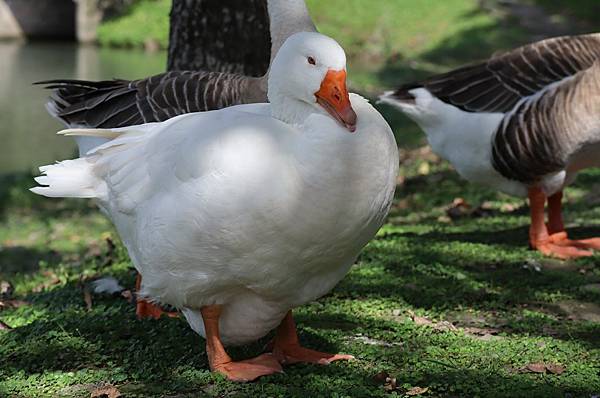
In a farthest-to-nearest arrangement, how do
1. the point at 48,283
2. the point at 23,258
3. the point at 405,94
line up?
1. the point at 23,258
2. the point at 405,94
3. the point at 48,283

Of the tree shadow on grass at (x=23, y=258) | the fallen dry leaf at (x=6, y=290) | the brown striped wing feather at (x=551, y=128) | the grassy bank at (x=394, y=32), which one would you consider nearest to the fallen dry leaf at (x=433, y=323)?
the brown striped wing feather at (x=551, y=128)

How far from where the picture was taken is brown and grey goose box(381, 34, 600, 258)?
5.85m

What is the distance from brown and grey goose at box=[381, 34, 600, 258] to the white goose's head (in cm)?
308

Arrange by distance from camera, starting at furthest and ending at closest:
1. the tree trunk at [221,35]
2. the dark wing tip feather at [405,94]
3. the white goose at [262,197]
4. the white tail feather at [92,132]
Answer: the dark wing tip feather at [405,94]
the tree trunk at [221,35]
the white tail feather at [92,132]
the white goose at [262,197]

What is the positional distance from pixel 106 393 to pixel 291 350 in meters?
0.88

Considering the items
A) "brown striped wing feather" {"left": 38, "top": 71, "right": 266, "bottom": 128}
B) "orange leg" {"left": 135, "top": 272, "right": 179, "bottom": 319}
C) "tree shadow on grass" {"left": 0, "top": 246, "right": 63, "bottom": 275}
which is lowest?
"tree shadow on grass" {"left": 0, "top": 246, "right": 63, "bottom": 275}

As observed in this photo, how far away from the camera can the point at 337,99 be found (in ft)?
10.6

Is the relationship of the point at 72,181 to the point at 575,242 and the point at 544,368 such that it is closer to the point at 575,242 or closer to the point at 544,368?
the point at 544,368

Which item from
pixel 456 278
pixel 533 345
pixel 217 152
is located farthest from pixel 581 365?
pixel 217 152

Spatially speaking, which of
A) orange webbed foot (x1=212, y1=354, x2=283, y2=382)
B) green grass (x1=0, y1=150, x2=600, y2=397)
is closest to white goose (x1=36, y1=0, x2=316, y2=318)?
green grass (x1=0, y1=150, x2=600, y2=397)

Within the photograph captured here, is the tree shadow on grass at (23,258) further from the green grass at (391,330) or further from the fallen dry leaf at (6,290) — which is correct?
the fallen dry leaf at (6,290)

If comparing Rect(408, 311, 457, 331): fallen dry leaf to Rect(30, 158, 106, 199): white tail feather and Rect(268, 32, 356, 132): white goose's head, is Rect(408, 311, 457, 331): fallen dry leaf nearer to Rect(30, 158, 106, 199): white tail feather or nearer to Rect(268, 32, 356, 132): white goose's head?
Rect(268, 32, 356, 132): white goose's head

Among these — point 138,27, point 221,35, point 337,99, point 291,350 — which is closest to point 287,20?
point 221,35

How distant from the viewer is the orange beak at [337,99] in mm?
3203
